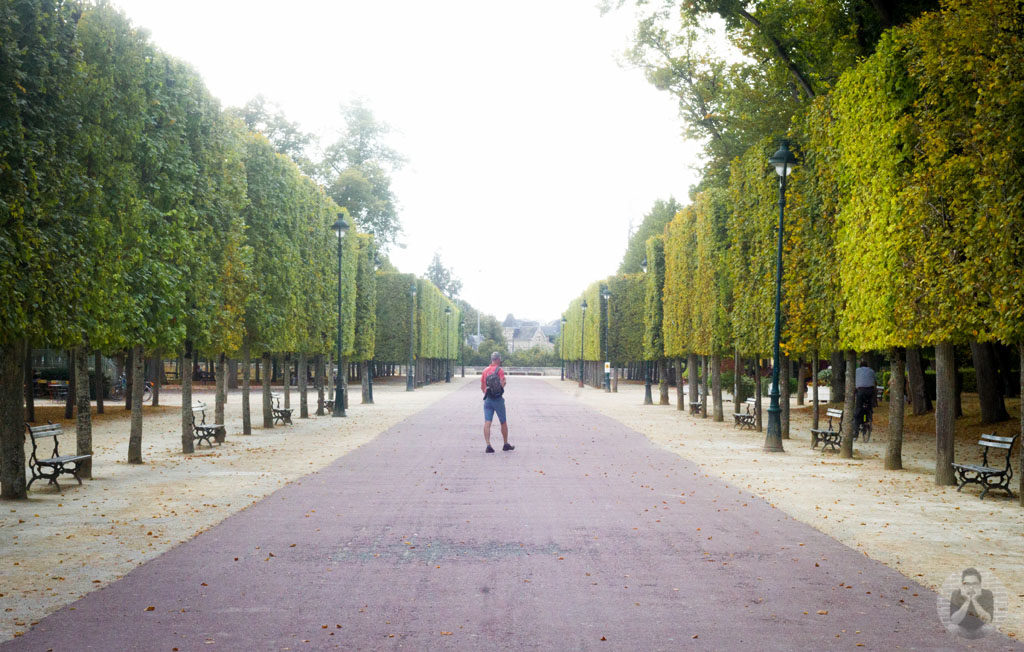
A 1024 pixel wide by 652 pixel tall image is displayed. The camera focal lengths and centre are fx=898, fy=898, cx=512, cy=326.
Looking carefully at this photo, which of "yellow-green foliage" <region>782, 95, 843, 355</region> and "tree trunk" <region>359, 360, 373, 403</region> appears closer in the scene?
"yellow-green foliage" <region>782, 95, 843, 355</region>

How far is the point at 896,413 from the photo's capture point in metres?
17.0

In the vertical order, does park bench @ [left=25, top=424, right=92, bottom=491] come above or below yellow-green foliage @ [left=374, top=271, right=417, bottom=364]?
below

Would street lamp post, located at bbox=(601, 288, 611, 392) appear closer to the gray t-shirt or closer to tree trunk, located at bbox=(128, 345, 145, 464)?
the gray t-shirt

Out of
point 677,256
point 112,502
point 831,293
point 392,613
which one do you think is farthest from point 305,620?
point 677,256

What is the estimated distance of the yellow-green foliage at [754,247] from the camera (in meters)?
23.4

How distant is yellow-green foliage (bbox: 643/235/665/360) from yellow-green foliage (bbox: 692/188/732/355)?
29.6 feet

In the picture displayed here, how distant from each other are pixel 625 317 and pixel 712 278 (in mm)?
35420

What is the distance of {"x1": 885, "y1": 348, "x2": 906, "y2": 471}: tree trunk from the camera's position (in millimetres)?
16969

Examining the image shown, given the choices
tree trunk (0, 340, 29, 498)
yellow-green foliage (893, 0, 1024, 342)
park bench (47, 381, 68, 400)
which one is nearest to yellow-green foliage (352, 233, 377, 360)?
park bench (47, 381, 68, 400)

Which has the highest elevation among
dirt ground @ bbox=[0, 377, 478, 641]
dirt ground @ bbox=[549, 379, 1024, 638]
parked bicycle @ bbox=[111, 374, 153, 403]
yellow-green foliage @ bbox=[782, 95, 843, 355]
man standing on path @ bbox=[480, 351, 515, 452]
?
yellow-green foliage @ bbox=[782, 95, 843, 355]

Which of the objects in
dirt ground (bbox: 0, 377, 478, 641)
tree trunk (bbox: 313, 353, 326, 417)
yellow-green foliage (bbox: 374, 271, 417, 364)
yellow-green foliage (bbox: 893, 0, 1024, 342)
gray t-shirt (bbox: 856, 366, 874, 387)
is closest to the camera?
dirt ground (bbox: 0, 377, 478, 641)

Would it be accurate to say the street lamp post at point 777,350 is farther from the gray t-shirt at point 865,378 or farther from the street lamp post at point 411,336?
the street lamp post at point 411,336

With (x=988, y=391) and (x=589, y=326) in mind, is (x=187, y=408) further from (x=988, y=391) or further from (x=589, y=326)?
(x=589, y=326)

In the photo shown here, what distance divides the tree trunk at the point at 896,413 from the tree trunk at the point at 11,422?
14746 millimetres
